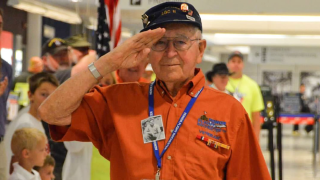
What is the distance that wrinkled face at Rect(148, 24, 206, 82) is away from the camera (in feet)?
7.23

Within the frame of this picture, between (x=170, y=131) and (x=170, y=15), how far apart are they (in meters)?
0.47

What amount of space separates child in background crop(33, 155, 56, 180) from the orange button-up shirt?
1.95m

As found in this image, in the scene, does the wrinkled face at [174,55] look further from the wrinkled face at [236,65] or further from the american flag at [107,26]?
the wrinkled face at [236,65]

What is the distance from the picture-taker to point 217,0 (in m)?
6.08

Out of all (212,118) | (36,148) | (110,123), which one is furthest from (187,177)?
(36,148)

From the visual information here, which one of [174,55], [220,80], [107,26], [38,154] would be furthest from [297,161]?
[174,55]

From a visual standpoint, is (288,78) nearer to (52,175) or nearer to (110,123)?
(52,175)

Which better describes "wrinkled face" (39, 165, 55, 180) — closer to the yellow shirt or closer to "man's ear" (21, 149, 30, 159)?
"man's ear" (21, 149, 30, 159)

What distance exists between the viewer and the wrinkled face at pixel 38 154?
402cm

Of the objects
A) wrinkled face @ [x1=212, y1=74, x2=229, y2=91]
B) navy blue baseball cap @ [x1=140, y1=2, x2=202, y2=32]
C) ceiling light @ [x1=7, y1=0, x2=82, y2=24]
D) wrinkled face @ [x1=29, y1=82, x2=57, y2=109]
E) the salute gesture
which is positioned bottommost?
wrinkled face @ [x1=212, y1=74, x2=229, y2=91]

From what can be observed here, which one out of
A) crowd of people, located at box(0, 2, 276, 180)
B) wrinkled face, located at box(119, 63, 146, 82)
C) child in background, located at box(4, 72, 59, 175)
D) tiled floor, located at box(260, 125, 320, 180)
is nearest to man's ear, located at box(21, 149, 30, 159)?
child in background, located at box(4, 72, 59, 175)

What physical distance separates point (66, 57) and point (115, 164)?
3.92m

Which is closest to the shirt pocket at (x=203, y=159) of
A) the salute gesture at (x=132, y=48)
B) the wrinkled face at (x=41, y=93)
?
the salute gesture at (x=132, y=48)

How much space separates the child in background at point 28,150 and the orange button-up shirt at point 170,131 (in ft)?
5.89
